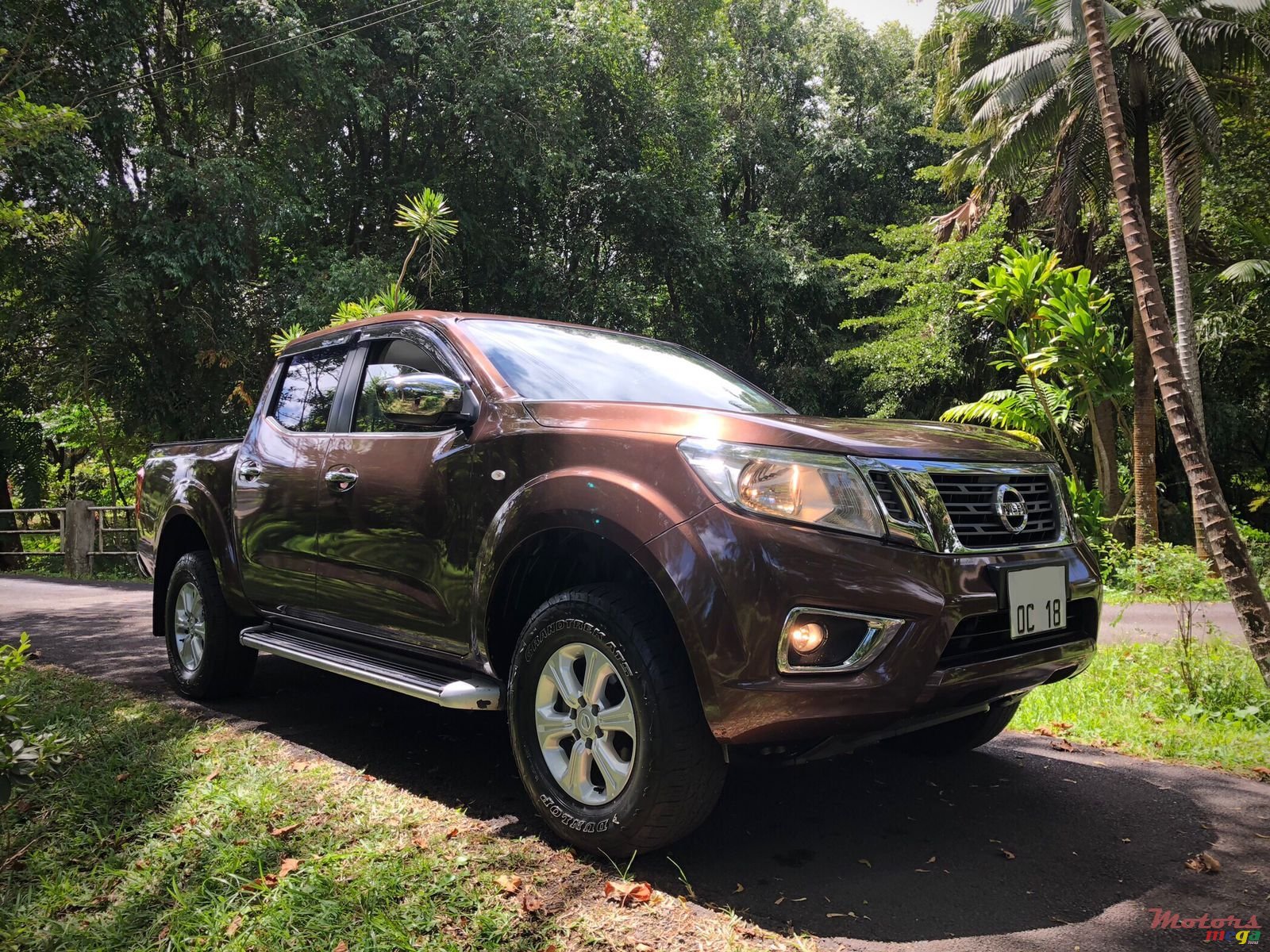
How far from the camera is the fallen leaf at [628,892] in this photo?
2.51 metres

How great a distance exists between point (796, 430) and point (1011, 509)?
787mm

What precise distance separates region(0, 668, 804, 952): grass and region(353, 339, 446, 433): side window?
4.64ft

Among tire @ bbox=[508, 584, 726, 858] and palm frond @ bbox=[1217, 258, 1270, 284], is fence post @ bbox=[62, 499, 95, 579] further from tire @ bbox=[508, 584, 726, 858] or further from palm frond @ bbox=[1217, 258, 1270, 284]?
palm frond @ bbox=[1217, 258, 1270, 284]

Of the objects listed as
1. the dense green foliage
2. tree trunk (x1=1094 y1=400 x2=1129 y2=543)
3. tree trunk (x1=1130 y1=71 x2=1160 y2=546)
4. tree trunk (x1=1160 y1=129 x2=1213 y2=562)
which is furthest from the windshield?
tree trunk (x1=1094 y1=400 x2=1129 y2=543)

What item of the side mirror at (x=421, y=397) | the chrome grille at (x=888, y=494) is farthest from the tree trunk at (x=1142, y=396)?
the side mirror at (x=421, y=397)

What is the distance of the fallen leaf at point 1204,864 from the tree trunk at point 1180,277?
28.6 ft

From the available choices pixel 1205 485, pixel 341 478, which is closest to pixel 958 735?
pixel 1205 485

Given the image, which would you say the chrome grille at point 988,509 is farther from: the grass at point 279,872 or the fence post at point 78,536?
the fence post at point 78,536

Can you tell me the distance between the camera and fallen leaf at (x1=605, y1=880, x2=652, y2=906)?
251 cm

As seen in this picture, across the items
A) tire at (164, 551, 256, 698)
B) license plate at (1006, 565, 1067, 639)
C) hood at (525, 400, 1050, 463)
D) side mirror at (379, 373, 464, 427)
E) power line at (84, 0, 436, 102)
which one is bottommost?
tire at (164, 551, 256, 698)

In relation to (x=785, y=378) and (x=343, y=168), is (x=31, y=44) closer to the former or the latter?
(x=343, y=168)

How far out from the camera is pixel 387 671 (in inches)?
132

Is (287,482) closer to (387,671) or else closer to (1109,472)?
(387,671)

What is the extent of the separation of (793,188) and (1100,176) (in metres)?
11.4
